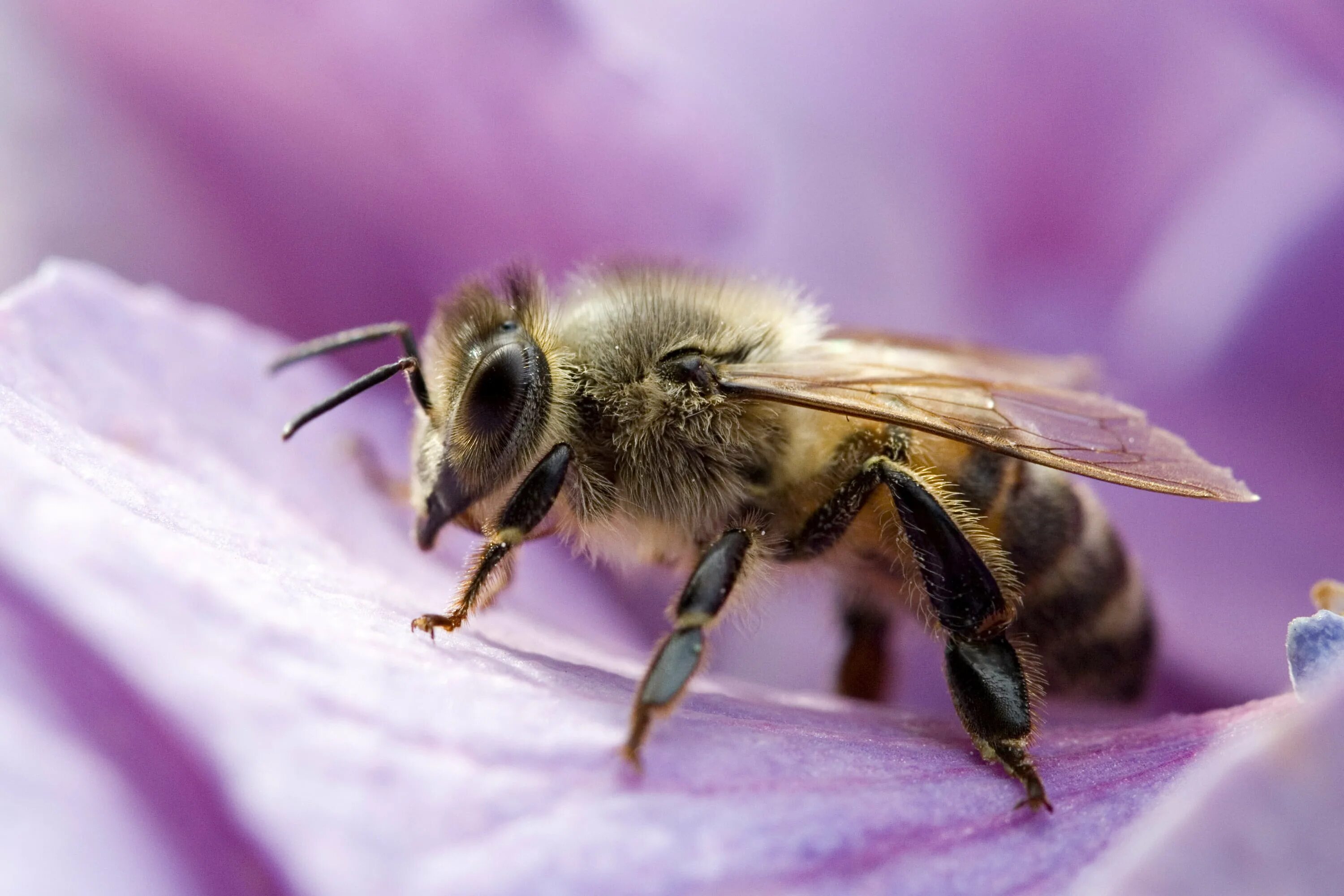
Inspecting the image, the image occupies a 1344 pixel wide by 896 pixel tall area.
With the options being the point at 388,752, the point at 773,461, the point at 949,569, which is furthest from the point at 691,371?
the point at 388,752

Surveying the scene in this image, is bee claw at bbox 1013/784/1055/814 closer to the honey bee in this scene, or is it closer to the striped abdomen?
the honey bee

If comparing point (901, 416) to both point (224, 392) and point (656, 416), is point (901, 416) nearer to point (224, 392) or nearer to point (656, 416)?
point (656, 416)

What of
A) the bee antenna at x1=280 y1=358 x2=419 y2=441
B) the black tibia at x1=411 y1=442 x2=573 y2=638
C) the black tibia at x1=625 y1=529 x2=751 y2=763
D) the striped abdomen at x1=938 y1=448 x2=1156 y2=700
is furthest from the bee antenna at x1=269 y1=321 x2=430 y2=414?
the striped abdomen at x1=938 y1=448 x2=1156 y2=700

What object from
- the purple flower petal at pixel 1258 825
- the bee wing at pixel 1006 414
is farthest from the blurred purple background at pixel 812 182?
the purple flower petal at pixel 1258 825

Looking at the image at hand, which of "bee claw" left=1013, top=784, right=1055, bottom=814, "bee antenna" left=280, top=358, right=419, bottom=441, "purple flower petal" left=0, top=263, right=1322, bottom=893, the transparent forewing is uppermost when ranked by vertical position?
the transparent forewing

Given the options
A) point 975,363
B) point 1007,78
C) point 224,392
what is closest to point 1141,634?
point 975,363

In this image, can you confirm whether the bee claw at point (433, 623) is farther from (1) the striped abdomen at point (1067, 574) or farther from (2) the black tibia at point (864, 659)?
(2) the black tibia at point (864, 659)

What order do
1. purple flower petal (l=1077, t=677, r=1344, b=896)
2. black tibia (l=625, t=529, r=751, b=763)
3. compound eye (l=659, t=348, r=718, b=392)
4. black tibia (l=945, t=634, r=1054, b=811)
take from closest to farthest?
purple flower petal (l=1077, t=677, r=1344, b=896), black tibia (l=625, t=529, r=751, b=763), black tibia (l=945, t=634, r=1054, b=811), compound eye (l=659, t=348, r=718, b=392)
